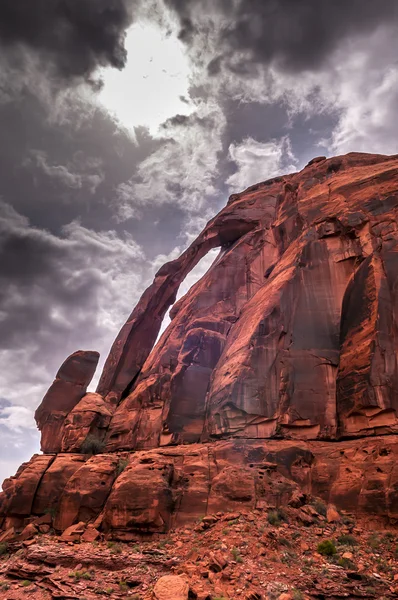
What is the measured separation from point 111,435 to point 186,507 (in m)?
15.1

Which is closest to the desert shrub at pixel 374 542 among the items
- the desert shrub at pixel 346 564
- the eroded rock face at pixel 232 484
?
the eroded rock face at pixel 232 484

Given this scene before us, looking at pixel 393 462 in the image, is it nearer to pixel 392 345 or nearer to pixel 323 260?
pixel 392 345

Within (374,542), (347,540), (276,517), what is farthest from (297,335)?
(374,542)

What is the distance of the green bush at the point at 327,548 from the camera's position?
16.0 metres

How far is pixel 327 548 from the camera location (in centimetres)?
1605

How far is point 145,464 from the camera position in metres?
24.8

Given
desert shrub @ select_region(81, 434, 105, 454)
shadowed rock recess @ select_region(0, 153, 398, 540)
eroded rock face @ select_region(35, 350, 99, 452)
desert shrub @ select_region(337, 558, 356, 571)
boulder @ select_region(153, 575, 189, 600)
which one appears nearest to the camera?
boulder @ select_region(153, 575, 189, 600)

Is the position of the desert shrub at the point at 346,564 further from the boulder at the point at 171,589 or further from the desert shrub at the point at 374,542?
the boulder at the point at 171,589

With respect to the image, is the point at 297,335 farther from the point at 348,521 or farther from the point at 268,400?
the point at 348,521

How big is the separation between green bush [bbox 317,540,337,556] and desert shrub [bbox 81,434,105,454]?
23037 mm

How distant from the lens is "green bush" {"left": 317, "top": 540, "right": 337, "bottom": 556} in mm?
15953

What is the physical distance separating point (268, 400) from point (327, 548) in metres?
9.48

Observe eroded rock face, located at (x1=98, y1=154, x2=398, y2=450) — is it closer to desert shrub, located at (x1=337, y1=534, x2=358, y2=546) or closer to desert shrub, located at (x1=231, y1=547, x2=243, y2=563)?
desert shrub, located at (x1=337, y1=534, x2=358, y2=546)

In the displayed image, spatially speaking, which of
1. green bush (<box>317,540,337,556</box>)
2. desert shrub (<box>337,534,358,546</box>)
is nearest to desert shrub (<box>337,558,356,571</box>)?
green bush (<box>317,540,337,556</box>)
